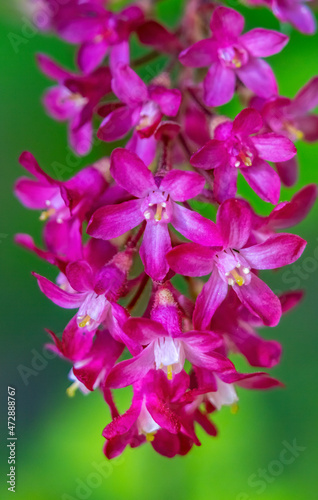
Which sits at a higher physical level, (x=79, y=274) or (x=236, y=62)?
(x=236, y=62)

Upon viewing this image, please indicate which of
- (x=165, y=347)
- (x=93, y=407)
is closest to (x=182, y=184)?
(x=165, y=347)

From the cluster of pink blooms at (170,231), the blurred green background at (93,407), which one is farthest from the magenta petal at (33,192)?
the blurred green background at (93,407)

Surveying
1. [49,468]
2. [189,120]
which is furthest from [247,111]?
[49,468]

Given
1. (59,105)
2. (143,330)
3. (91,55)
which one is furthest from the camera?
(59,105)

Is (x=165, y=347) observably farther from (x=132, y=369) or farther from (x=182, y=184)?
(x=182, y=184)

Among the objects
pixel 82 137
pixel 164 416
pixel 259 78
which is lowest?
pixel 164 416

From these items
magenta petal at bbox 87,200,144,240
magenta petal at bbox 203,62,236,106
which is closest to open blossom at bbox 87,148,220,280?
magenta petal at bbox 87,200,144,240
